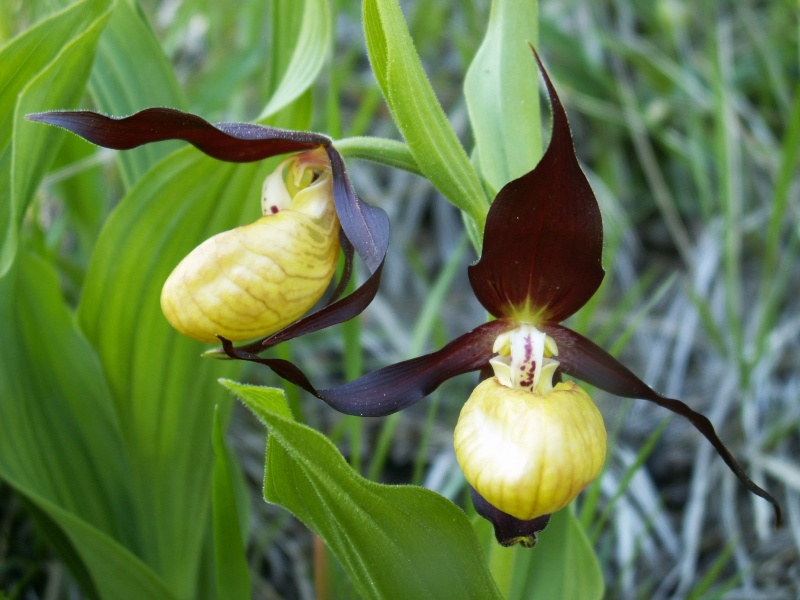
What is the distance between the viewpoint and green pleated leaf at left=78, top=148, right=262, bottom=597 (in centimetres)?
122

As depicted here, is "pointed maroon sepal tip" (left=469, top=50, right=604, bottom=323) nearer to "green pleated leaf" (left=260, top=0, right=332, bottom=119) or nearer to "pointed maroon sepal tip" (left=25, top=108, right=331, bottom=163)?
"pointed maroon sepal tip" (left=25, top=108, right=331, bottom=163)

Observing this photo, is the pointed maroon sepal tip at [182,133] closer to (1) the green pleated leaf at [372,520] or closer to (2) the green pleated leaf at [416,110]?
(2) the green pleated leaf at [416,110]

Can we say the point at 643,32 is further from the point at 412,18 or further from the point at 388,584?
the point at 388,584

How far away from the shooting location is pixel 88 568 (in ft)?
4.11

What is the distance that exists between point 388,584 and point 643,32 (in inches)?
113

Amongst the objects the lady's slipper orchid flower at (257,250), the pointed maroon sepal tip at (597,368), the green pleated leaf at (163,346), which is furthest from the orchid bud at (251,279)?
the pointed maroon sepal tip at (597,368)

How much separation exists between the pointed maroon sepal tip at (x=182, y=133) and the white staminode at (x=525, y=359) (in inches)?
14.5

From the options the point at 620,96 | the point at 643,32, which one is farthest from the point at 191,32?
the point at 643,32

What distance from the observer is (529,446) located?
0.84m

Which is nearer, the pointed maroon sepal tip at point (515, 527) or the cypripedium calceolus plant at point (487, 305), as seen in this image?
the cypripedium calceolus plant at point (487, 305)

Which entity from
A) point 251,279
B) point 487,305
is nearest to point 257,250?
point 251,279

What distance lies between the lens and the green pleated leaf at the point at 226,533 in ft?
3.46

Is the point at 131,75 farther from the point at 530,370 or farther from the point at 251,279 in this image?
the point at 530,370

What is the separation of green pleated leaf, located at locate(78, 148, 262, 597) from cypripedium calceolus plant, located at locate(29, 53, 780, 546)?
17 cm
